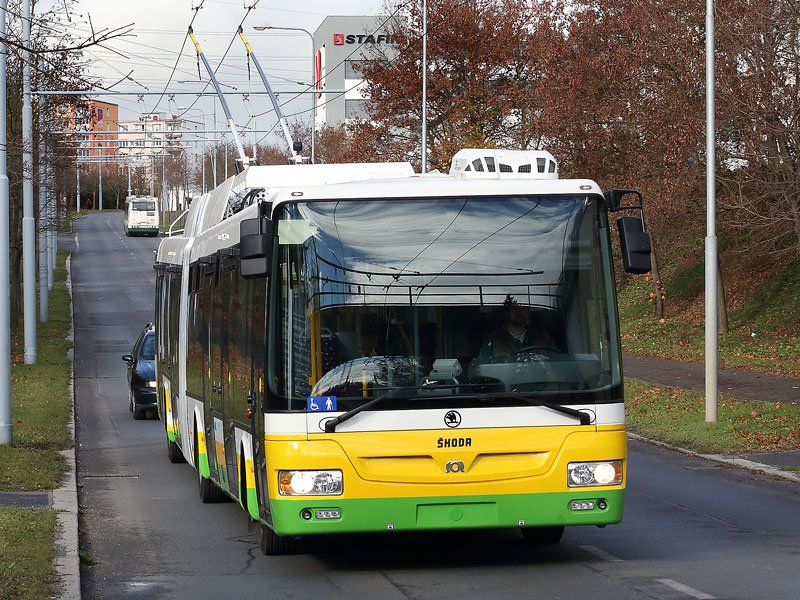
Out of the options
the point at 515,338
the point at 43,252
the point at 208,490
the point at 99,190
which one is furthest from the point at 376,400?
the point at 99,190

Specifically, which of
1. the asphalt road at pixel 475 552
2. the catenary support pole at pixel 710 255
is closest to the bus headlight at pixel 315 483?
the asphalt road at pixel 475 552

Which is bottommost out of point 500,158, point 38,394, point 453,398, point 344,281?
point 38,394

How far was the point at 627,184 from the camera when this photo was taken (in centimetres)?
3675

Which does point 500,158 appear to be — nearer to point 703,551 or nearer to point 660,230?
point 703,551

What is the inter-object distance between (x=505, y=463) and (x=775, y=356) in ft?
73.7

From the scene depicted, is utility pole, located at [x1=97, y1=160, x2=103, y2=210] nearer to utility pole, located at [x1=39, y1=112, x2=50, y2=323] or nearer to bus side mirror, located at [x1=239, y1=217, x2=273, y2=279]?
utility pole, located at [x1=39, y1=112, x2=50, y2=323]

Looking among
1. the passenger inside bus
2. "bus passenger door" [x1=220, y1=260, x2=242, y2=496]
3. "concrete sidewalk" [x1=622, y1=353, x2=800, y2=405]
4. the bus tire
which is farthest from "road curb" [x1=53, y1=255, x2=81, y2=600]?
"concrete sidewalk" [x1=622, y1=353, x2=800, y2=405]

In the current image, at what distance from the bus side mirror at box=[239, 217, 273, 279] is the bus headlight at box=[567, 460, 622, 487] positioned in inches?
92.2

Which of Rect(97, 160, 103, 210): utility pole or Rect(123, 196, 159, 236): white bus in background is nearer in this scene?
Rect(123, 196, 159, 236): white bus in background

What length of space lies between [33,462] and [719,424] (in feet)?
29.1

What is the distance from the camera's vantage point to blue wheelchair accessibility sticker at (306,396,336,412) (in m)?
9.21

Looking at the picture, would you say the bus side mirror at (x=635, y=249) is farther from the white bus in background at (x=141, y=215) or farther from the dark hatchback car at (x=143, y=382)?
the white bus in background at (x=141, y=215)

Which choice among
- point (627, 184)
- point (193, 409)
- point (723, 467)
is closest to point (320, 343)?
point (193, 409)

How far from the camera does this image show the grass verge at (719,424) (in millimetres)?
18094
